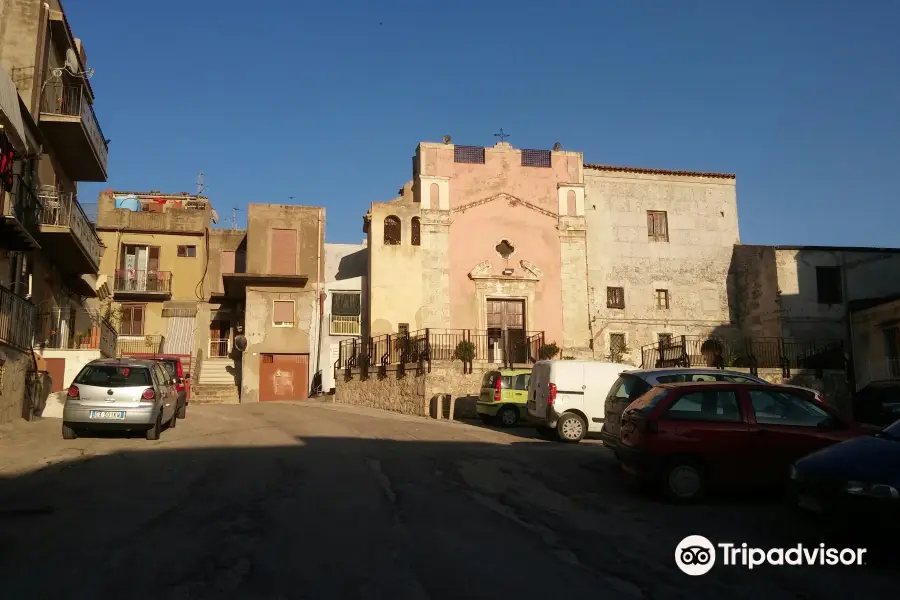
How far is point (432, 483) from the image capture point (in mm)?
9914

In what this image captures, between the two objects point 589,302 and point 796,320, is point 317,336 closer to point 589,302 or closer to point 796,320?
Answer: point 589,302

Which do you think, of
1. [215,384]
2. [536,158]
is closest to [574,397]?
[536,158]

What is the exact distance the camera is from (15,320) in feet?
53.4

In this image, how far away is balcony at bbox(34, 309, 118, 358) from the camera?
2186 centimetres

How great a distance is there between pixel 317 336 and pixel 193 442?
22559 mm

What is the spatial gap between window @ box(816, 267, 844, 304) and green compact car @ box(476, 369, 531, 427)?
1623cm

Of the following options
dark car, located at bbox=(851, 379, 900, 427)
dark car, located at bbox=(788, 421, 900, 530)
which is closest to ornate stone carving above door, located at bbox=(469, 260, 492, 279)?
dark car, located at bbox=(851, 379, 900, 427)

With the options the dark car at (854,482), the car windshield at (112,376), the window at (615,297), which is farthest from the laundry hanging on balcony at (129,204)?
the dark car at (854,482)

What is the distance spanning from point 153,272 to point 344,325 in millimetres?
10940

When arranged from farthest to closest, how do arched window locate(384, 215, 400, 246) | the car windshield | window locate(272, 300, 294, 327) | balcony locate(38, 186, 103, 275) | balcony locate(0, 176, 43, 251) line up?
window locate(272, 300, 294, 327) < arched window locate(384, 215, 400, 246) < balcony locate(38, 186, 103, 275) < balcony locate(0, 176, 43, 251) < the car windshield

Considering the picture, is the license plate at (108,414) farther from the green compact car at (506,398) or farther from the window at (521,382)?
the window at (521,382)

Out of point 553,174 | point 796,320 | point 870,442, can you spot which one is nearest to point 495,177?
point 553,174

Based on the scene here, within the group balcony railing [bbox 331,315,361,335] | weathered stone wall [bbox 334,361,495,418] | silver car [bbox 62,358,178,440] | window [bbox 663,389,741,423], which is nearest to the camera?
window [bbox 663,389,741,423]

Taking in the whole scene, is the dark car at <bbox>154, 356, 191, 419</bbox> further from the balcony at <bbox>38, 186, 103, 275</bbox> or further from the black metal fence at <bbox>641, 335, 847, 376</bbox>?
the black metal fence at <bbox>641, 335, 847, 376</bbox>
